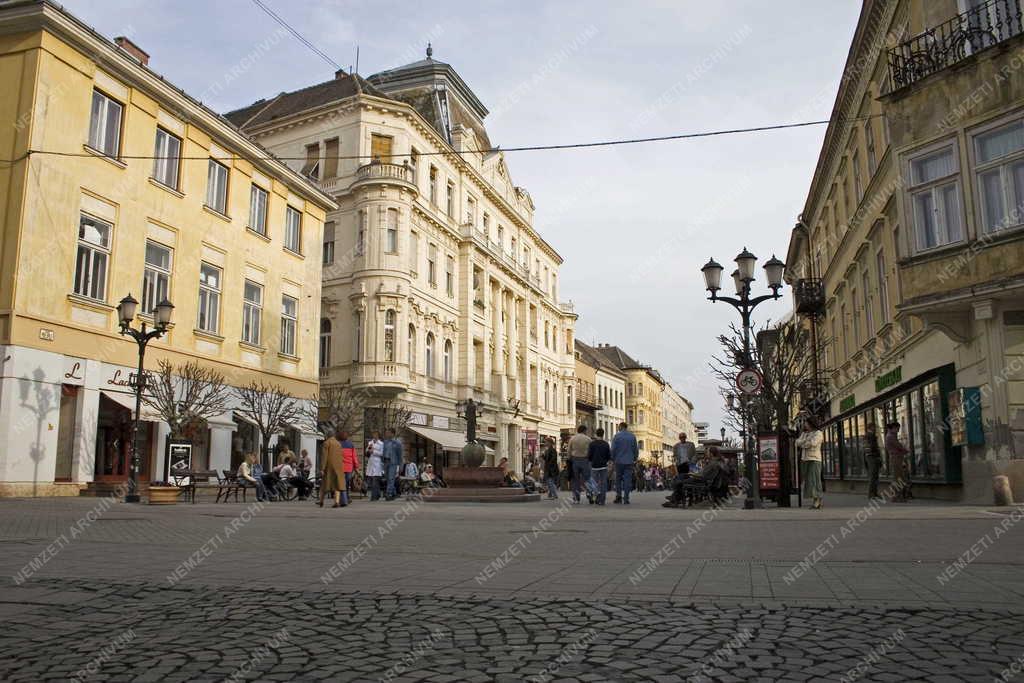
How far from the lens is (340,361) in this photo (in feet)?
132

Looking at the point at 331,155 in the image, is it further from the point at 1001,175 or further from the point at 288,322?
the point at 1001,175

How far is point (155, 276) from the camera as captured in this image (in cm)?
2502

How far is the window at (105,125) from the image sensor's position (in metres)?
22.7

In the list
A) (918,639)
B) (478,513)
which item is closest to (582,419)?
(478,513)

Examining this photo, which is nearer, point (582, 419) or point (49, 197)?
point (49, 197)

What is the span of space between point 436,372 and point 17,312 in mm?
26518

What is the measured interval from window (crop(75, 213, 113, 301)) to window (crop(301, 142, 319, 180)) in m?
20.3

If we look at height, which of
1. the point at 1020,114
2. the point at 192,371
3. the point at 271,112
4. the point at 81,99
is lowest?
the point at 192,371

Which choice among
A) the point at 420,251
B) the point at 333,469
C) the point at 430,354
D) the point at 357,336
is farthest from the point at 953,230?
the point at 430,354

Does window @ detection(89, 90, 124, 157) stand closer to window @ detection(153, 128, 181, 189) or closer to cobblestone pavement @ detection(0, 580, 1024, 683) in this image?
window @ detection(153, 128, 181, 189)

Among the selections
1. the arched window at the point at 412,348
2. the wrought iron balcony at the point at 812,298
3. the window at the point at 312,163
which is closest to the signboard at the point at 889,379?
the wrought iron balcony at the point at 812,298

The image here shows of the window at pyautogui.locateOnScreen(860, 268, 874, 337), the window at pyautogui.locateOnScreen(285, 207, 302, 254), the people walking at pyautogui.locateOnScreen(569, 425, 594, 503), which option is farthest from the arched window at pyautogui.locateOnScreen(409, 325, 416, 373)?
the people walking at pyautogui.locateOnScreen(569, 425, 594, 503)

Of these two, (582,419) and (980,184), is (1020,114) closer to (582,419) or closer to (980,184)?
(980,184)

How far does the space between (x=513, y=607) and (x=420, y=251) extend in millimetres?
38740
